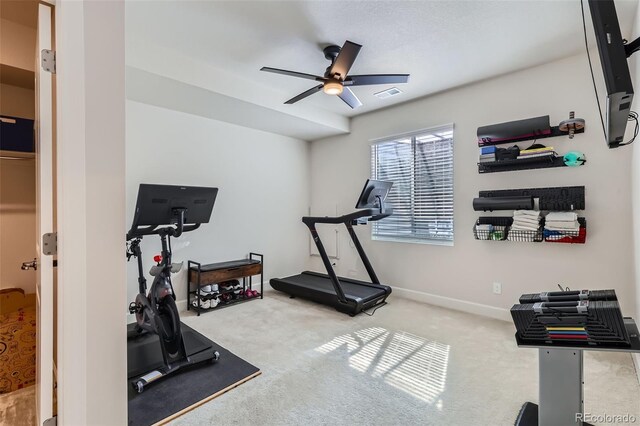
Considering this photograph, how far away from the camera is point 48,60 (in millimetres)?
1245

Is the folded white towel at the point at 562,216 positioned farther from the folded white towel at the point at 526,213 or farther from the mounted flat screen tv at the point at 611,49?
the mounted flat screen tv at the point at 611,49

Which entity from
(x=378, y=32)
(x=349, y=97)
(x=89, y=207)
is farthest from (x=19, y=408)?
(x=378, y=32)

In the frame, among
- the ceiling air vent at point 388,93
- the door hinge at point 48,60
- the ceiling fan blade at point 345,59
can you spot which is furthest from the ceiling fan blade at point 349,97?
the door hinge at point 48,60

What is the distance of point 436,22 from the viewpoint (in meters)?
2.51

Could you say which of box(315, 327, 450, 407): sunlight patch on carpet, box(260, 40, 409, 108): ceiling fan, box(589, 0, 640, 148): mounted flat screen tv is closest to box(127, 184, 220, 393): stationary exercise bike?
box(315, 327, 450, 407): sunlight patch on carpet

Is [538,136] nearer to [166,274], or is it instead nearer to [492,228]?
[492,228]

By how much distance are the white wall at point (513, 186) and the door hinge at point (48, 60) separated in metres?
3.82

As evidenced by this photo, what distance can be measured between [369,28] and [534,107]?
204cm

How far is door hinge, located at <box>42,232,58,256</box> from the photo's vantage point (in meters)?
Answer: 1.24

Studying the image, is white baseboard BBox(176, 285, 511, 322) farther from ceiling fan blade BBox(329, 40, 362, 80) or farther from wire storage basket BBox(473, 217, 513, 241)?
ceiling fan blade BBox(329, 40, 362, 80)

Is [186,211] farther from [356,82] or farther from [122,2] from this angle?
[356,82]

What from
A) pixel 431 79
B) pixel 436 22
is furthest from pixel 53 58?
pixel 431 79

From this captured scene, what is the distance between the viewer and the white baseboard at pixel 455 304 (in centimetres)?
Result: 350

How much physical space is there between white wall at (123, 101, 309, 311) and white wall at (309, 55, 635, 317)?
45.8 inches
